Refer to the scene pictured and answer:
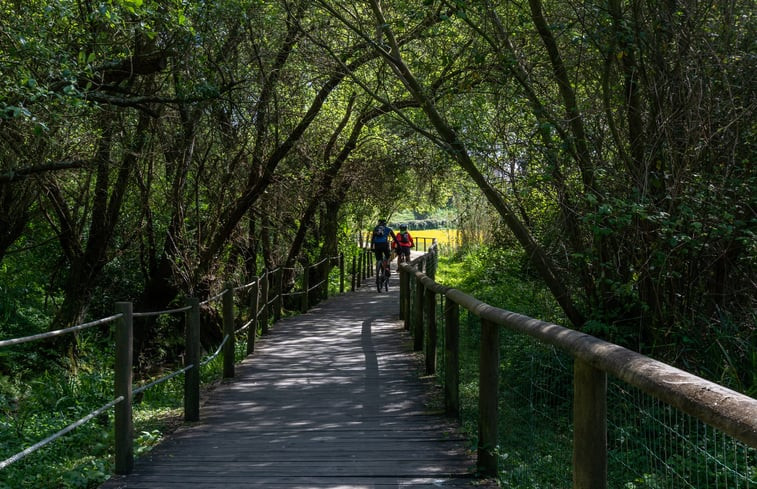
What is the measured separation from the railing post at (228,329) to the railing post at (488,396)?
183 inches

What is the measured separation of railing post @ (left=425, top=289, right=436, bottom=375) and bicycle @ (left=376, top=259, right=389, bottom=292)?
535 inches

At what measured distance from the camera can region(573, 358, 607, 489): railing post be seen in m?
3.14

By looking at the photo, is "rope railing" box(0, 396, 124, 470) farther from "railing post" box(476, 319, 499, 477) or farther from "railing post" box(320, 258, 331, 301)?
"railing post" box(320, 258, 331, 301)

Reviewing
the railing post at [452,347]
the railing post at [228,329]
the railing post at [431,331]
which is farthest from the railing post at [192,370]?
the railing post at [431,331]

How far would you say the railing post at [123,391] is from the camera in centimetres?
561

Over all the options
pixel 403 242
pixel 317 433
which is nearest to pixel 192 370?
pixel 317 433

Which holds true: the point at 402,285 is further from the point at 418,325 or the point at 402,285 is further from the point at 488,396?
the point at 488,396

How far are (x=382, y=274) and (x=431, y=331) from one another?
15225mm

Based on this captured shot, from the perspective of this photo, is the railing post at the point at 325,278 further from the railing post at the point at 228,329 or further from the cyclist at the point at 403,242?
the railing post at the point at 228,329

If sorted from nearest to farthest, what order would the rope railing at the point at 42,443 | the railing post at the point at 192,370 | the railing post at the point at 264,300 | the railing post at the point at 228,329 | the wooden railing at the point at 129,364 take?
the rope railing at the point at 42,443 < the wooden railing at the point at 129,364 < the railing post at the point at 192,370 < the railing post at the point at 228,329 < the railing post at the point at 264,300

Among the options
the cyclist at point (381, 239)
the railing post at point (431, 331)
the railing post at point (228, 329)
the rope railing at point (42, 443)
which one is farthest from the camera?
the cyclist at point (381, 239)

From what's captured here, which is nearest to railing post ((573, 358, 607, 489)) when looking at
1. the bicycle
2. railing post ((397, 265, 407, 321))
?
railing post ((397, 265, 407, 321))

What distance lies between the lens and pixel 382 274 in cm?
2386

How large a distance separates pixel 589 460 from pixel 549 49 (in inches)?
238
